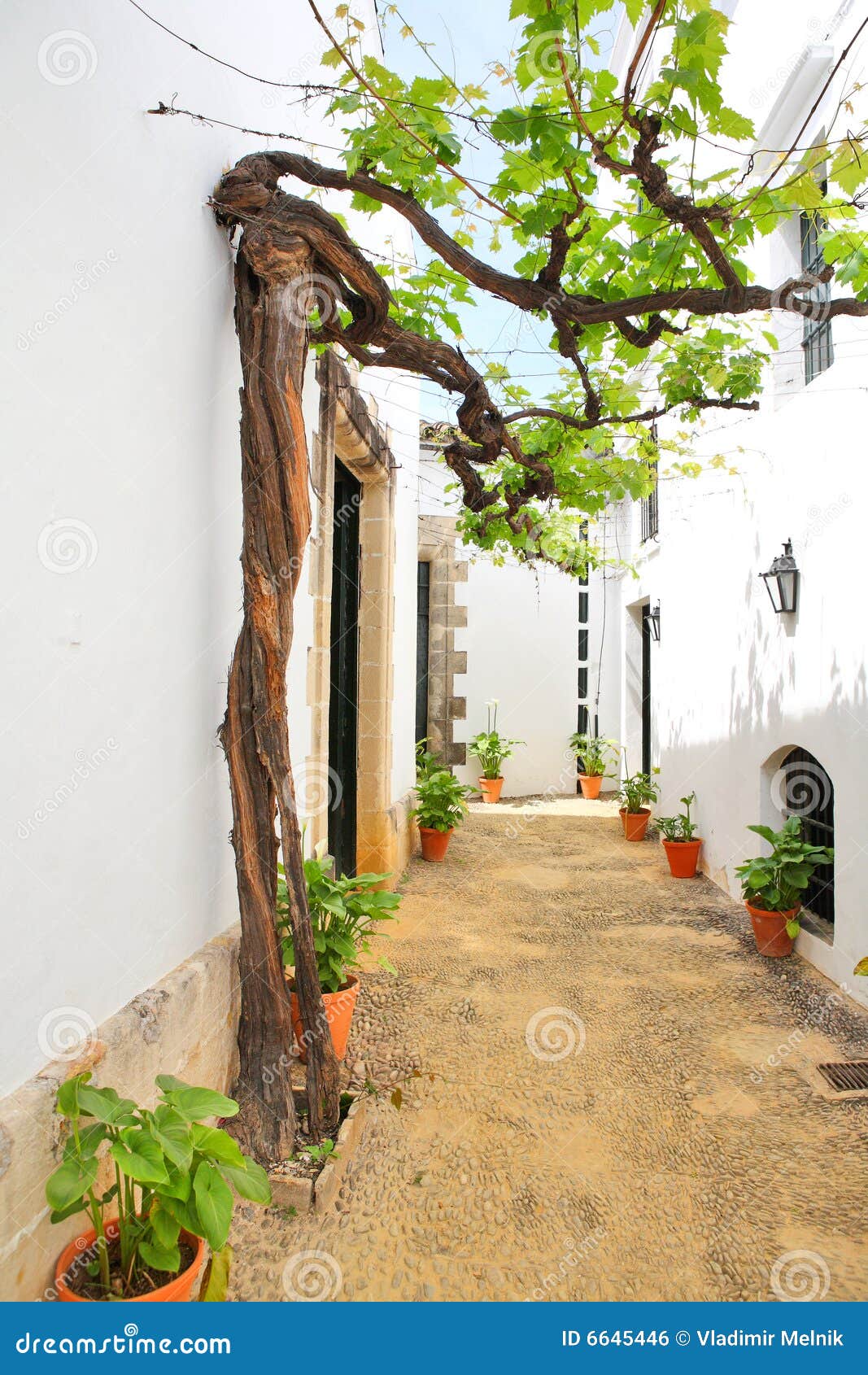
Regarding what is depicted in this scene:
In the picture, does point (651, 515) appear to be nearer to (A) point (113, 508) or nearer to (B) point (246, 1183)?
(A) point (113, 508)

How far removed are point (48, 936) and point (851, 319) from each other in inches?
144

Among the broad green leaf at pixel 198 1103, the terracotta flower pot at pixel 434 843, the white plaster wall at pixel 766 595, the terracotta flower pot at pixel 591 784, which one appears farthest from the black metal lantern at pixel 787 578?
the terracotta flower pot at pixel 591 784

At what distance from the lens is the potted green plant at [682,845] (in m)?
5.65

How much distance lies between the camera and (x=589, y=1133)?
8.00 ft

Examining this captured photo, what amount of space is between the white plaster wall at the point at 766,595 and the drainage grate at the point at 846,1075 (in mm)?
450

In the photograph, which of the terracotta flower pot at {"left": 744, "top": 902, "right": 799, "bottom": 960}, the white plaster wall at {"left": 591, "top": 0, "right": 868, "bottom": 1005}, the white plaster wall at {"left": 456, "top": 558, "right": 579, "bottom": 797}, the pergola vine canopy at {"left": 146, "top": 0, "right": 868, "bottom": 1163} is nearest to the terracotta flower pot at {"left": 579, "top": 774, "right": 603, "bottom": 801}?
the white plaster wall at {"left": 456, "top": 558, "right": 579, "bottom": 797}

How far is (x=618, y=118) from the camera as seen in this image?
89.4 inches

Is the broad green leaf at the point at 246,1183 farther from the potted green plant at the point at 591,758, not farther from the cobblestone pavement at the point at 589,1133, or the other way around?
the potted green plant at the point at 591,758

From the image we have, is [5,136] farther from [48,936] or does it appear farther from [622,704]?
[622,704]

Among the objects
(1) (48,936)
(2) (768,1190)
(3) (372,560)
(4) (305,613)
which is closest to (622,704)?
(3) (372,560)

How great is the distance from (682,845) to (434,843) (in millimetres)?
1766

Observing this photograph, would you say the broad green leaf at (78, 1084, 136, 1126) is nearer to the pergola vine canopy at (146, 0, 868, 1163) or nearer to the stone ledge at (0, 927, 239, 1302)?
the stone ledge at (0, 927, 239, 1302)

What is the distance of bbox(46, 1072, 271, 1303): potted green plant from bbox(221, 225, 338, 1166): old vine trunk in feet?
2.35

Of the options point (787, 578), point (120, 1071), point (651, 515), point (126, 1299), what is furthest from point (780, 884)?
point (651, 515)
